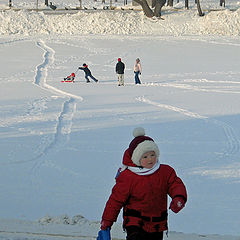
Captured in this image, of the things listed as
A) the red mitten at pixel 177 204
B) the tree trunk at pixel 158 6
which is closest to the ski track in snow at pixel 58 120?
the red mitten at pixel 177 204

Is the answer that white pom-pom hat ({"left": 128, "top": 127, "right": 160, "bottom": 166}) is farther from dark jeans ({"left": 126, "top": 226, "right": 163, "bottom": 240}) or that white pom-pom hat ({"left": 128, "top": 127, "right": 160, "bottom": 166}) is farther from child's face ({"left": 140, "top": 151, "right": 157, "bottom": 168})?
dark jeans ({"left": 126, "top": 226, "right": 163, "bottom": 240})

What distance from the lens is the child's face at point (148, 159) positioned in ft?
13.3

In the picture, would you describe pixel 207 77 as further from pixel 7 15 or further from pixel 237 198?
pixel 7 15

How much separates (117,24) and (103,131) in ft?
123

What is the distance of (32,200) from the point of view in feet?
29.0

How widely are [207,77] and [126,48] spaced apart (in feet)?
40.3

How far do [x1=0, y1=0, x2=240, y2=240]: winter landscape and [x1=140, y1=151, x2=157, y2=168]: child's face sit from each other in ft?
6.41

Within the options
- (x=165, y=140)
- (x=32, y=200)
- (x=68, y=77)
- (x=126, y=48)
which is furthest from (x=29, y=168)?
(x=126, y=48)

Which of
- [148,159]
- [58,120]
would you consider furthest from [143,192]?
[58,120]

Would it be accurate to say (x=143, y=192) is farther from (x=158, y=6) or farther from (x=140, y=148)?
(x=158, y=6)

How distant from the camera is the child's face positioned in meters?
4.05

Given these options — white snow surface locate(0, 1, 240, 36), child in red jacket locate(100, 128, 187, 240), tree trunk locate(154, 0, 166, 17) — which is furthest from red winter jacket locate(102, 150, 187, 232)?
tree trunk locate(154, 0, 166, 17)

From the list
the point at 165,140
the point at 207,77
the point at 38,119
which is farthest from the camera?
the point at 207,77

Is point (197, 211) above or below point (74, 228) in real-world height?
below
